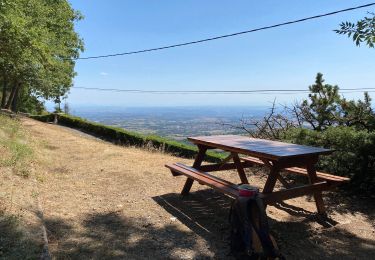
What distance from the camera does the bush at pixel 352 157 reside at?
21.2 ft

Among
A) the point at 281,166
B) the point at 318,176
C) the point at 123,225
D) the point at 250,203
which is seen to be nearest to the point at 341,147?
the point at 318,176

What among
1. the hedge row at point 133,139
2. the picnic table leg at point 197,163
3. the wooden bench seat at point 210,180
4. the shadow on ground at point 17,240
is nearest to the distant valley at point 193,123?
the hedge row at point 133,139

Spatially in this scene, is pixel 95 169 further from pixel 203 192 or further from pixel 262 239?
pixel 262 239

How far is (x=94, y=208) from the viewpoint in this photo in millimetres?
5672

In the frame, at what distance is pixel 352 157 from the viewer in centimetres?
662

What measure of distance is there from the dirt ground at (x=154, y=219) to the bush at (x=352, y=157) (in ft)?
1.30

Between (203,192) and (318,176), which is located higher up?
(318,176)

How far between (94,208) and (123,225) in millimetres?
915

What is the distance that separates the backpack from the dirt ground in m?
0.24

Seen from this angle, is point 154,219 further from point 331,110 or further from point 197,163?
point 331,110

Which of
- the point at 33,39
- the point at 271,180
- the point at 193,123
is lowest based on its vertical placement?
the point at 193,123

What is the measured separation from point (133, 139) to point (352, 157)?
13941 mm

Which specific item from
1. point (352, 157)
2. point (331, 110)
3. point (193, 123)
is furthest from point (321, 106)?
point (193, 123)

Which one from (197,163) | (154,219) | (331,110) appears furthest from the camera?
(331,110)
